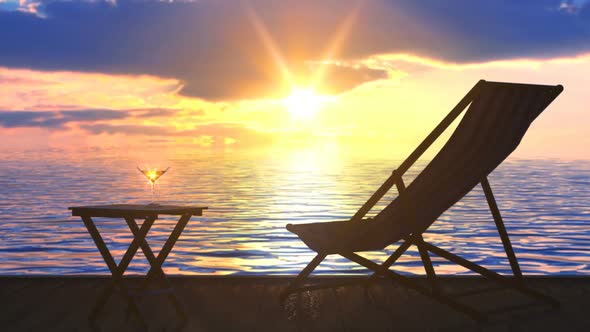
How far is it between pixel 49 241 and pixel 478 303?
25.7ft

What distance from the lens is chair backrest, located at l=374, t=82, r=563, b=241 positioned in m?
3.66

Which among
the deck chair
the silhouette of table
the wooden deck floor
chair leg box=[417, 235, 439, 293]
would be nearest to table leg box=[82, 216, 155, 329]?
the silhouette of table

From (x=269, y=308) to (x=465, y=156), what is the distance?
153cm

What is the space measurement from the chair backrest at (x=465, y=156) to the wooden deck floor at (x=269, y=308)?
58cm

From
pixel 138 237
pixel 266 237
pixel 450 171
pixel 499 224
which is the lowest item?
pixel 138 237

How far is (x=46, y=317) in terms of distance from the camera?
12.7ft

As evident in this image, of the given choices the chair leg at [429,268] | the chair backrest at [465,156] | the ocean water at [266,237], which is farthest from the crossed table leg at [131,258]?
the ocean water at [266,237]

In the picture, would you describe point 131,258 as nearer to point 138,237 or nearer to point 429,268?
point 138,237

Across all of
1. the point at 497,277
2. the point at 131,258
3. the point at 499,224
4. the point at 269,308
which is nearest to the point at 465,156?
the point at 499,224

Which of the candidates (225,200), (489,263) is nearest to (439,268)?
(489,263)

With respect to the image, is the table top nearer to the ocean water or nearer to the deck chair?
the deck chair

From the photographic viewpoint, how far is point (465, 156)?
12.2ft

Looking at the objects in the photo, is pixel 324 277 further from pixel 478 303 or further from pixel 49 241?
pixel 49 241

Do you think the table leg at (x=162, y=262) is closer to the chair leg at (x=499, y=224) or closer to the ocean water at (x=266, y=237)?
the chair leg at (x=499, y=224)
